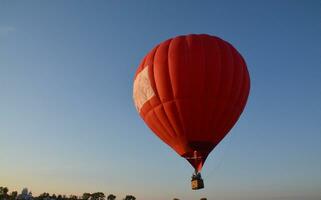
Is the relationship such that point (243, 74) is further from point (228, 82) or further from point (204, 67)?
point (204, 67)

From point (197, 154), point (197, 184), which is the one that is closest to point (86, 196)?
point (197, 154)

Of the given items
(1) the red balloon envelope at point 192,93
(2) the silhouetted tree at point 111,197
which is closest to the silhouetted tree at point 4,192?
(2) the silhouetted tree at point 111,197

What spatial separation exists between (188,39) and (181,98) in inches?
142

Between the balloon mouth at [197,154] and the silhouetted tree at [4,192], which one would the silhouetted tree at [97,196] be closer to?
the silhouetted tree at [4,192]

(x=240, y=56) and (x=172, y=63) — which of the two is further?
(x=240, y=56)

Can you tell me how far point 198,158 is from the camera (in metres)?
17.1

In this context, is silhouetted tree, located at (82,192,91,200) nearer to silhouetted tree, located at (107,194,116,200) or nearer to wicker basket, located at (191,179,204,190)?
→ silhouetted tree, located at (107,194,116,200)

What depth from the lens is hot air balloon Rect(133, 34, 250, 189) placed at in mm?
17172

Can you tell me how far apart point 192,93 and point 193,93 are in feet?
0.17

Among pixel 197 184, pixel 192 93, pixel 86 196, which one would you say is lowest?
pixel 197 184

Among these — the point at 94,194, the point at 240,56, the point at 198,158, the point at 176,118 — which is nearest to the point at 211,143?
the point at 198,158

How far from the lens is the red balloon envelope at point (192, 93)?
17188mm

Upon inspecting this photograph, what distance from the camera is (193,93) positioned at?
56.2ft

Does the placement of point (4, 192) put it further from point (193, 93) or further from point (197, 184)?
point (193, 93)
